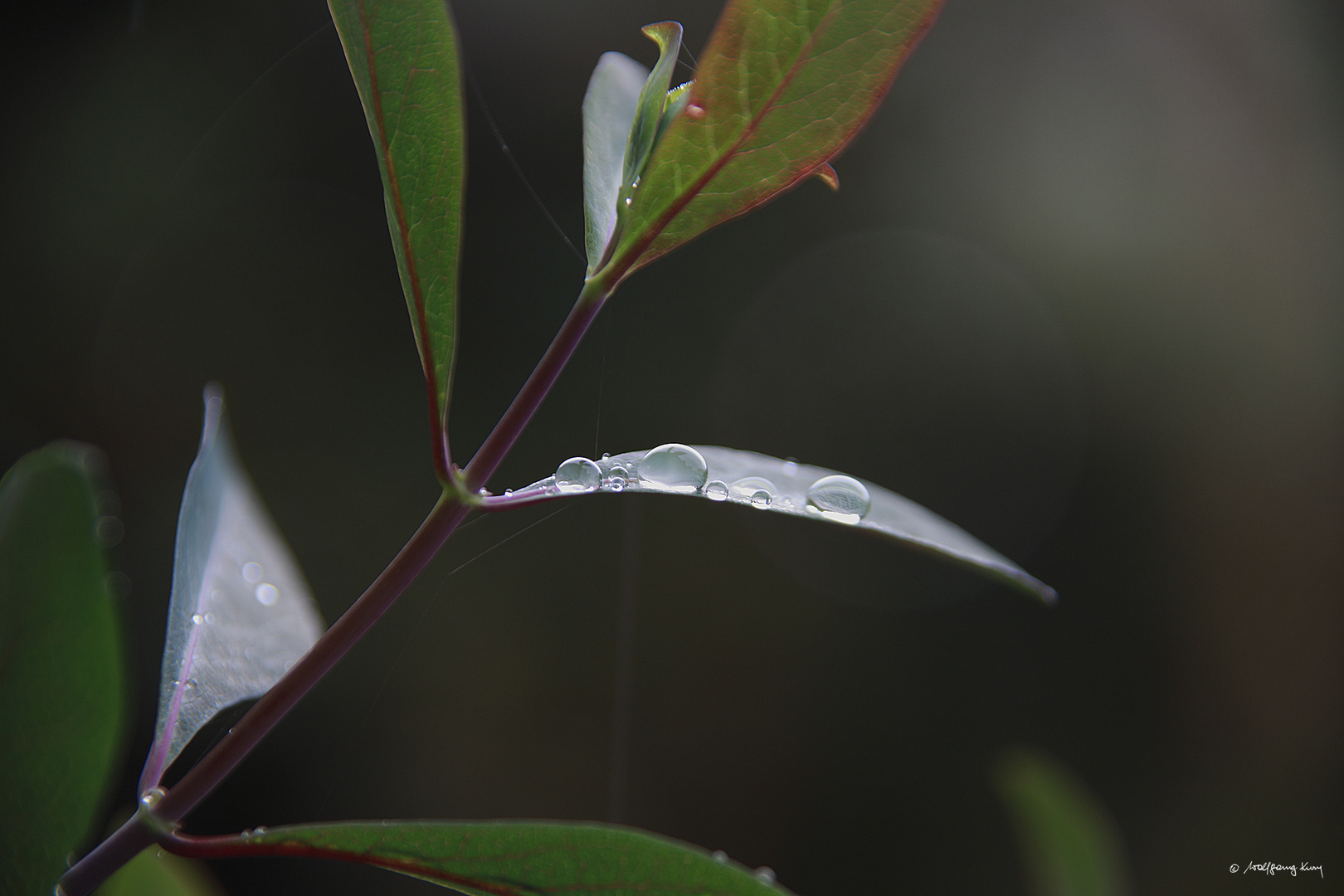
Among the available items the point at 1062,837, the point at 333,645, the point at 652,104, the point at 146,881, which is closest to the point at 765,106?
the point at 652,104

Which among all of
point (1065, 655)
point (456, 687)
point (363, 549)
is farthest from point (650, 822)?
point (1065, 655)

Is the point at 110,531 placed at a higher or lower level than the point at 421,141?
lower

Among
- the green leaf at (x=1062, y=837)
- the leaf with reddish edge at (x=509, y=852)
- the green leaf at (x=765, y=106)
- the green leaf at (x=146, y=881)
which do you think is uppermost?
the green leaf at (x=765, y=106)

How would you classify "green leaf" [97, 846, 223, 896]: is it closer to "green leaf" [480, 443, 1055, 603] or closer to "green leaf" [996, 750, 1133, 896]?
"green leaf" [480, 443, 1055, 603]

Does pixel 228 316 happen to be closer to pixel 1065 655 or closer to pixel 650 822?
pixel 650 822

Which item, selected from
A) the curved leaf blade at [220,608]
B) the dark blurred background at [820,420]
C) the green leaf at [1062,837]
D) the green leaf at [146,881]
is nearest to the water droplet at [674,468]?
the curved leaf blade at [220,608]

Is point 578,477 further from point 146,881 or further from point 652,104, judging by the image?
point 146,881

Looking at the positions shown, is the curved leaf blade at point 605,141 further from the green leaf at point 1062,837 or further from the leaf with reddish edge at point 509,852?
the green leaf at point 1062,837
